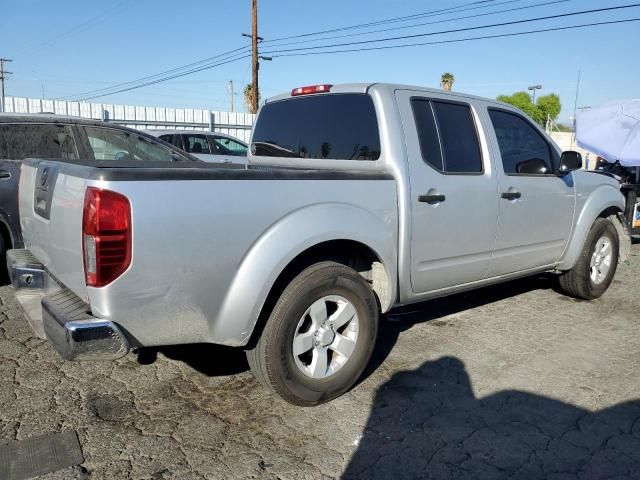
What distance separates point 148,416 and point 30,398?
0.76 meters

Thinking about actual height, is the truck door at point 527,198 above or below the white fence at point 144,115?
below

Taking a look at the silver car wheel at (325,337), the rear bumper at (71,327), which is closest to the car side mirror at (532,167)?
the silver car wheel at (325,337)

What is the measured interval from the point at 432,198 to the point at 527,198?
120cm

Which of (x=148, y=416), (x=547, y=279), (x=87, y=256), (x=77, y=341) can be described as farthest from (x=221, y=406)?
(x=547, y=279)

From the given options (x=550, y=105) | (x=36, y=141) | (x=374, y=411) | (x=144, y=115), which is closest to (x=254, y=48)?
(x=144, y=115)

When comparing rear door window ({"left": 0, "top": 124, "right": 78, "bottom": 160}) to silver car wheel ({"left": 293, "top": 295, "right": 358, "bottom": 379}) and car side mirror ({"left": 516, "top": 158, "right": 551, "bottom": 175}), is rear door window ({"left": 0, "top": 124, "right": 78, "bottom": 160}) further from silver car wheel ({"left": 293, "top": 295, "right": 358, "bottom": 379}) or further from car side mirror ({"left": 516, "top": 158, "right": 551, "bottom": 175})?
car side mirror ({"left": 516, "top": 158, "right": 551, "bottom": 175})

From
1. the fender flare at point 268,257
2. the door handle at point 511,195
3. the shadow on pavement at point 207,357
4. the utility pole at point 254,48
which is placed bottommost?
the shadow on pavement at point 207,357

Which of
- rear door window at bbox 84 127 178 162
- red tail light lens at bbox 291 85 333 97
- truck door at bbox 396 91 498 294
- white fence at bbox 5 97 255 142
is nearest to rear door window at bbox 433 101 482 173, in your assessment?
truck door at bbox 396 91 498 294

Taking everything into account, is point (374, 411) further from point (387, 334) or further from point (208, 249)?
point (208, 249)

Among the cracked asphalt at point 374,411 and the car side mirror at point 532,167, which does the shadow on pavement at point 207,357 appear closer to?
the cracked asphalt at point 374,411

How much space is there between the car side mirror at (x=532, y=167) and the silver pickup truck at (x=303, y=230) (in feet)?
0.05

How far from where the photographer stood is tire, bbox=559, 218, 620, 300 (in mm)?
5148

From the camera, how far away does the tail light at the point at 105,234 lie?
2.29 meters

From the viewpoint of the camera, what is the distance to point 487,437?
285 cm
